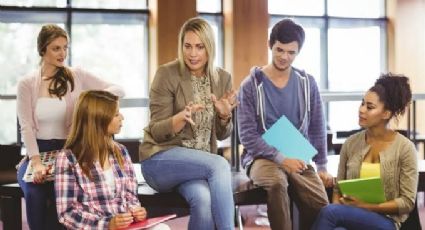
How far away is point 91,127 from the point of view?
112 inches

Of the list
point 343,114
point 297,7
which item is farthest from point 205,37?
point 343,114

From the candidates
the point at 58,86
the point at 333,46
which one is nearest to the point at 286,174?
the point at 58,86

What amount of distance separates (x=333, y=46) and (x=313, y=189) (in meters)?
5.59

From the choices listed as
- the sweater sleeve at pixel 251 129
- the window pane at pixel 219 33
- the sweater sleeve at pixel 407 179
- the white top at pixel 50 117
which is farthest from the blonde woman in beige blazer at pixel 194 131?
the window pane at pixel 219 33

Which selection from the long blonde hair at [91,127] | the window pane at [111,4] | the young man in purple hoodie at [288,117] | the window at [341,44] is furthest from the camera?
the window at [341,44]

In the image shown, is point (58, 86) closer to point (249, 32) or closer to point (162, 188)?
point (162, 188)

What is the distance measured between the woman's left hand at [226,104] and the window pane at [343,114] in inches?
217

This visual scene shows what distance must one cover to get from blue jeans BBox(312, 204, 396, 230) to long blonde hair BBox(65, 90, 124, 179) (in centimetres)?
99

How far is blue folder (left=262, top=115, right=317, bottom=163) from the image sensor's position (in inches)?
132

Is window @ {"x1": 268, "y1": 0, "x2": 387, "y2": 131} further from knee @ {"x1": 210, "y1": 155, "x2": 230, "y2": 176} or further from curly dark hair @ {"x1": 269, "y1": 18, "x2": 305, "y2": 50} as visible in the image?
knee @ {"x1": 210, "y1": 155, "x2": 230, "y2": 176}

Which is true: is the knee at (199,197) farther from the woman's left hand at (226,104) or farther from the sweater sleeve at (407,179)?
the sweater sleeve at (407,179)

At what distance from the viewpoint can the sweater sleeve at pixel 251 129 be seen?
340 centimetres

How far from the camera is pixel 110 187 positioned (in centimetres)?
284

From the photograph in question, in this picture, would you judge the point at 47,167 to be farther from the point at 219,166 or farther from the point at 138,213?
the point at 219,166
